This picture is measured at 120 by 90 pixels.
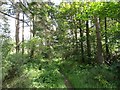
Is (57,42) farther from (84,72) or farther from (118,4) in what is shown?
(118,4)

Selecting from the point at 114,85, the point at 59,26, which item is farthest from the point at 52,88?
the point at 59,26

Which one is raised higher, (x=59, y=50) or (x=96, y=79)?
(x=59, y=50)

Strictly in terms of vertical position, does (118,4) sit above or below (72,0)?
below

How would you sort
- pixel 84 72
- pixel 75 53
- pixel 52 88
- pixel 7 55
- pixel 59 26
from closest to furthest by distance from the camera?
pixel 7 55 < pixel 52 88 < pixel 84 72 < pixel 59 26 < pixel 75 53

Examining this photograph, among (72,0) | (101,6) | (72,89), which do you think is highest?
(72,0)

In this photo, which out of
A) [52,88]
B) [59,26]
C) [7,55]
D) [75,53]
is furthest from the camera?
[75,53]

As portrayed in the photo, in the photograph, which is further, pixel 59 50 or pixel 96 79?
pixel 59 50

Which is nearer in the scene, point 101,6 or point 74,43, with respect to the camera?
point 101,6

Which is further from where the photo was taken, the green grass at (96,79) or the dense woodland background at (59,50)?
the green grass at (96,79)

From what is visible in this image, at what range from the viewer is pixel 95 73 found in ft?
47.2

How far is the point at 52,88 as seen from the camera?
1159 centimetres

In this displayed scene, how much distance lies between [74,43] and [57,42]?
90.6 inches

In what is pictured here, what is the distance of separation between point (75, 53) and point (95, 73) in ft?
34.1

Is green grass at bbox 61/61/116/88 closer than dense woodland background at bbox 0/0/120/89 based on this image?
No
